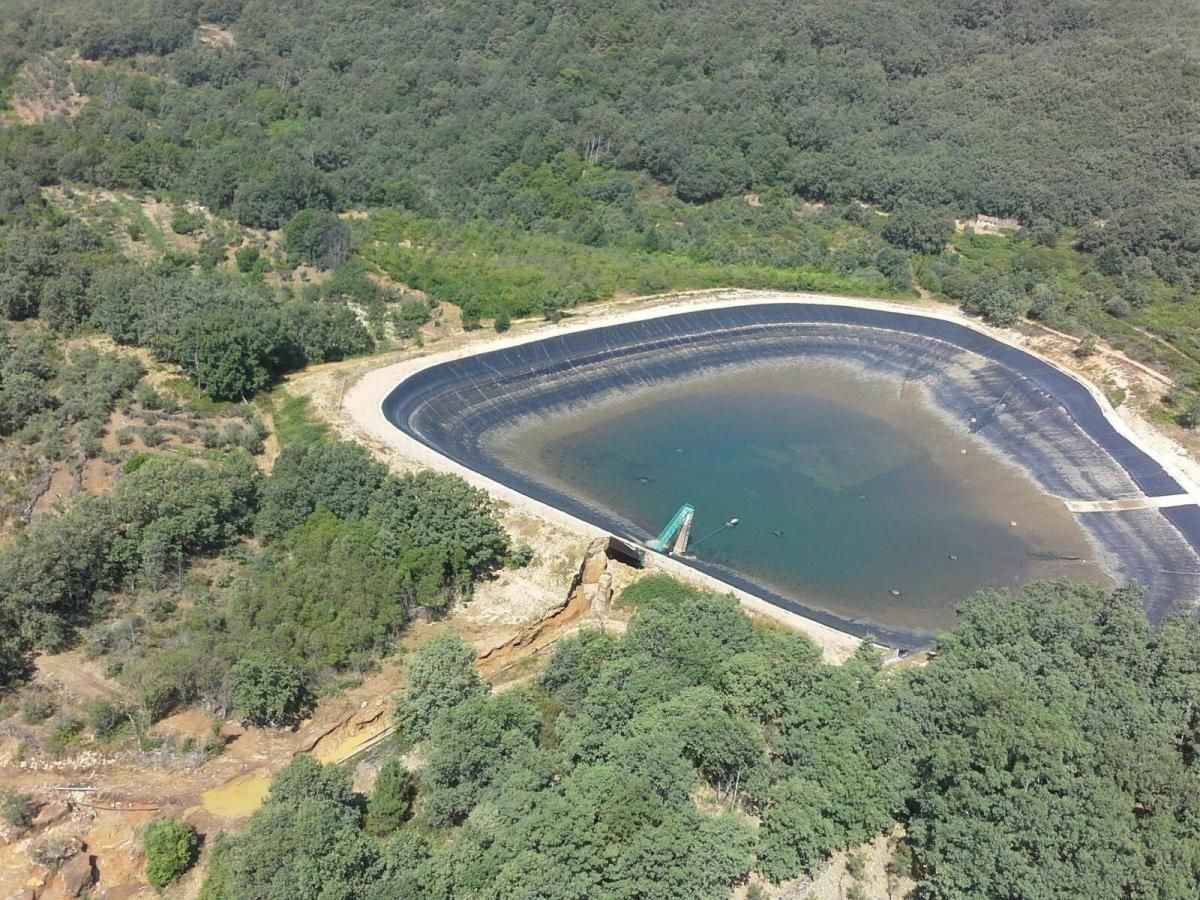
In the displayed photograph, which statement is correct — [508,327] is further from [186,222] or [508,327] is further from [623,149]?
[623,149]

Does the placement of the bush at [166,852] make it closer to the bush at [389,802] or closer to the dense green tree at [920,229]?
the bush at [389,802]

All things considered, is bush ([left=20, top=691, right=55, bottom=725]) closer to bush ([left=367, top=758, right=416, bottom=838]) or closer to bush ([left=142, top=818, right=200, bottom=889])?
bush ([left=142, top=818, right=200, bottom=889])

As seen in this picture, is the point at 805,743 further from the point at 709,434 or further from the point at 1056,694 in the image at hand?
the point at 709,434

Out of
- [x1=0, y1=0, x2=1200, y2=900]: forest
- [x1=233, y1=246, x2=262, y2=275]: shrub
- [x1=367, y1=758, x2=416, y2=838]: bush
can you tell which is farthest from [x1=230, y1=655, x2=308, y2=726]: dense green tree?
[x1=233, y1=246, x2=262, y2=275]: shrub

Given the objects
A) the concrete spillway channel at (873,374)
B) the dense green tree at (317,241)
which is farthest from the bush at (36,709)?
the dense green tree at (317,241)

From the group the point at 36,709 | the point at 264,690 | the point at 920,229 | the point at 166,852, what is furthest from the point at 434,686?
the point at 920,229

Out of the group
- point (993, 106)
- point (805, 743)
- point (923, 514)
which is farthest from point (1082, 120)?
point (805, 743)
